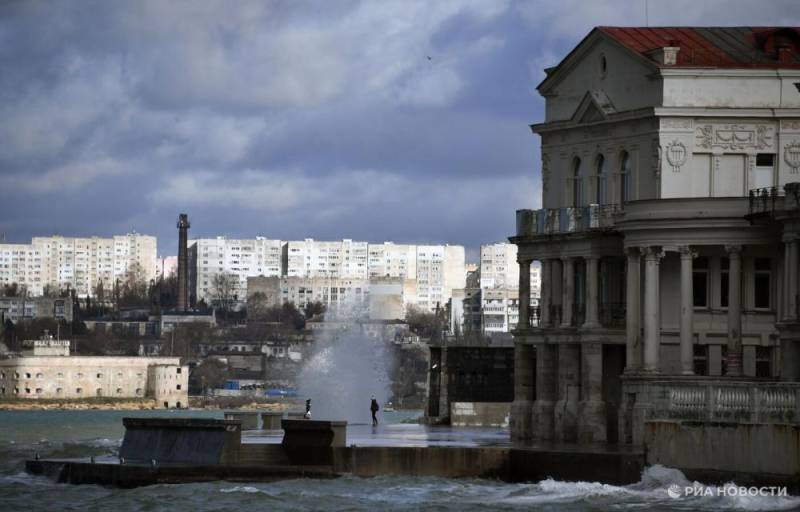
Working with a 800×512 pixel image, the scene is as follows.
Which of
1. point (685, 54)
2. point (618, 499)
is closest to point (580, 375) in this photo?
point (685, 54)

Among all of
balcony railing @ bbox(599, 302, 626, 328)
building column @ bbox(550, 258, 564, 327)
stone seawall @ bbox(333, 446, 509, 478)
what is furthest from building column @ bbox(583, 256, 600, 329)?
stone seawall @ bbox(333, 446, 509, 478)

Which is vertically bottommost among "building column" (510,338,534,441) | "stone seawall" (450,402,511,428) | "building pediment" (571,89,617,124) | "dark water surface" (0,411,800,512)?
"dark water surface" (0,411,800,512)

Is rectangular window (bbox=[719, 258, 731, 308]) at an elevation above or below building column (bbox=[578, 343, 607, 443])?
above

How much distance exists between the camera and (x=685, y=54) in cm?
6756

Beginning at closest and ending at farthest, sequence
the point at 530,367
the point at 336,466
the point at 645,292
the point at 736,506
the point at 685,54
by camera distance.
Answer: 1. the point at 736,506
2. the point at 336,466
3. the point at 645,292
4. the point at 685,54
5. the point at 530,367

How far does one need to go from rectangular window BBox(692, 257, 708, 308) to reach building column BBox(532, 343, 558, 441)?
625 cm

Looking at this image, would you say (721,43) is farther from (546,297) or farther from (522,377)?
(522,377)

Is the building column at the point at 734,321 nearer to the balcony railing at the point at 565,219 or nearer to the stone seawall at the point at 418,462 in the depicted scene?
the balcony railing at the point at 565,219

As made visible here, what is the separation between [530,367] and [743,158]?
10.5 m

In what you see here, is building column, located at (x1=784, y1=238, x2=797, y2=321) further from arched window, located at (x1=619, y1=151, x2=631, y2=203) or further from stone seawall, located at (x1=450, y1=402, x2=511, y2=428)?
stone seawall, located at (x1=450, y1=402, x2=511, y2=428)

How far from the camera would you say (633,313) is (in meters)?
64.6

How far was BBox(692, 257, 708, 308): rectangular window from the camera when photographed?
65625 mm

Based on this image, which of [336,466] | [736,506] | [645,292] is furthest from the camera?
[645,292]

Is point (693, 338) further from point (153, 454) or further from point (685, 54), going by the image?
point (153, 454)
